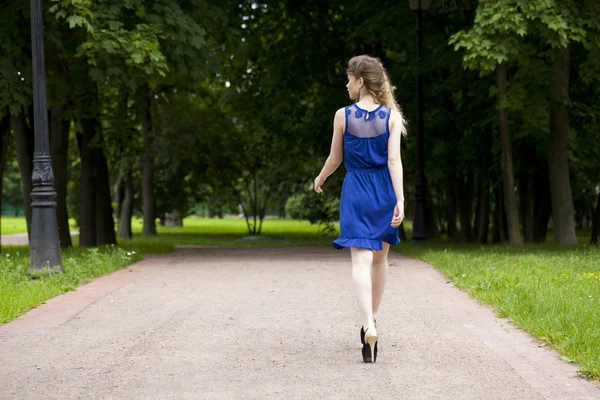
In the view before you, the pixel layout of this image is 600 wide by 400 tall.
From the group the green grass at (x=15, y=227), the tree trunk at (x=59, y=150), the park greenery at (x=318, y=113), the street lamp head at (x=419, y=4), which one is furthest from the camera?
the green grass at (x=15, y=227)

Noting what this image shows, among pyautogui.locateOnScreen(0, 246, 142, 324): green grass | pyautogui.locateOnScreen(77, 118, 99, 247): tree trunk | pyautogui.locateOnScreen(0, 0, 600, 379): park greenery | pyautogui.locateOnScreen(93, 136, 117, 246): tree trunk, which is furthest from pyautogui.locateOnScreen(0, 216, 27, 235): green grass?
pyautogui.locateOnScreen(0, 246, 142, 324): green grass

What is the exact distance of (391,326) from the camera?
7344mm

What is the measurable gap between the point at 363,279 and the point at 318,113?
56.7ft

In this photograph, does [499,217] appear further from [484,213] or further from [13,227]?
[13,227]

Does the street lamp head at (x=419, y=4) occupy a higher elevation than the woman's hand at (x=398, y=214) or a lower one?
higher

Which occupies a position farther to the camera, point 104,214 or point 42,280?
point 104,214

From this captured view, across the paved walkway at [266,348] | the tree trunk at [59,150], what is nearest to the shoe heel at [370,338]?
the paved walkway at [266,348]

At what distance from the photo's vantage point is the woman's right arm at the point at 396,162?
5.98 metres

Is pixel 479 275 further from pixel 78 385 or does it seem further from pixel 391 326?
pixel 78 385

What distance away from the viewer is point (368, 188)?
6.05m

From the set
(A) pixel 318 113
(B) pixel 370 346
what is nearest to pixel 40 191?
(B) pixel 370 346

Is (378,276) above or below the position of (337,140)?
below

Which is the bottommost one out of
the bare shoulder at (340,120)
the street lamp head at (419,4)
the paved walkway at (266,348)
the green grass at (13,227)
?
the green grass at (13,227)

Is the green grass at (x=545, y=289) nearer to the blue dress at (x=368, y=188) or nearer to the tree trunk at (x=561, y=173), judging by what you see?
the blue dress at (x=368, y=188)
